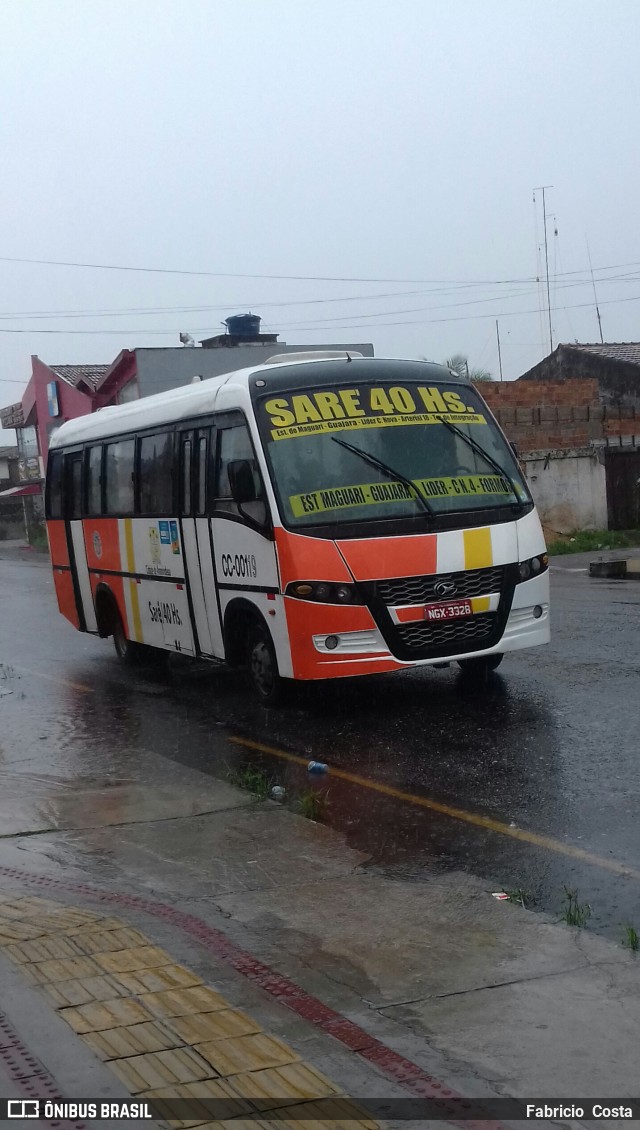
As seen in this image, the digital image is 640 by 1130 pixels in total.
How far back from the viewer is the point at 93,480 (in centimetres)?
1393

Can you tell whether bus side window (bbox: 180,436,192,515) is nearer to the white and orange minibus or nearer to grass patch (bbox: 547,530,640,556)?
the white and orange minibus

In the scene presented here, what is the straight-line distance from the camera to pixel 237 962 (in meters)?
4.81

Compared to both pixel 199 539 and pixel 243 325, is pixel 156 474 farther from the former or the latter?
pixel 243 325

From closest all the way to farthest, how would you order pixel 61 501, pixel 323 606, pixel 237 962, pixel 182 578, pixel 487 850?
pixel 237 962, pixel 487 850, pixel 323 606, pixel 182 578, pixel 61 501

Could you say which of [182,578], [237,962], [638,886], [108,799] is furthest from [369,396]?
[237,962]

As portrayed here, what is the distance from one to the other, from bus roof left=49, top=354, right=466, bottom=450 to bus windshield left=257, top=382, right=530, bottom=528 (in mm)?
389

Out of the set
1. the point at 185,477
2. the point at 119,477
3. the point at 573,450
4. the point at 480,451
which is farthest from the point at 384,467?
the point at 573,450

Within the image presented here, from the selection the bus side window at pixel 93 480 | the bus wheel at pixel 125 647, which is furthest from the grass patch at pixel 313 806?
the bus side window at pixel 93 480

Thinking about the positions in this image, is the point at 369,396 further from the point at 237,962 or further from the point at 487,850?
the point at 237,962

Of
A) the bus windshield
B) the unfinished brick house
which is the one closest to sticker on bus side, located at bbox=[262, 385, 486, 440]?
the bus windshield

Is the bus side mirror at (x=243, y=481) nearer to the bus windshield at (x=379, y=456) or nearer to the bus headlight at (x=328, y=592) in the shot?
the bus windshield at (x=379, y=456)

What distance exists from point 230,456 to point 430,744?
10.2 feet

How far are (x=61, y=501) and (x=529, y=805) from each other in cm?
962

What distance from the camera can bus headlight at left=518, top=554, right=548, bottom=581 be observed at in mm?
9498
